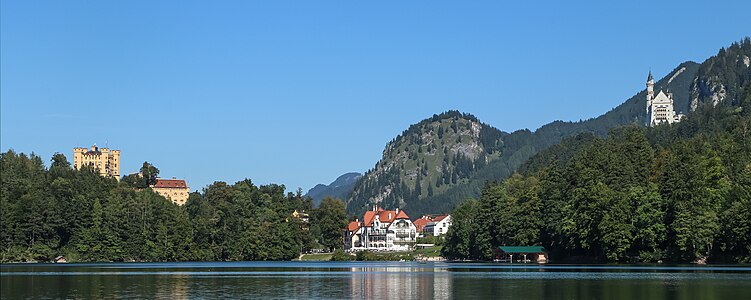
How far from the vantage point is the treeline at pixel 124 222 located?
148 meters

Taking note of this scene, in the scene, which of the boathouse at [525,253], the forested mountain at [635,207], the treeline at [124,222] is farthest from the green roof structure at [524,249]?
the treeline at [124,222]

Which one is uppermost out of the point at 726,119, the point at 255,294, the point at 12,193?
the point at 726,119

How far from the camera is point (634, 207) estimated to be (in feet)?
349

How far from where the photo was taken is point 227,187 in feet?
616

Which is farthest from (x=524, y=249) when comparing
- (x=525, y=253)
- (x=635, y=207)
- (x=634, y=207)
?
(x=635, y=207)

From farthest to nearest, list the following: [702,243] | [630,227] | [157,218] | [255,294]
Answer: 1. [157,218]
2. [630,227]
3. [702,243]
4. [255,294]

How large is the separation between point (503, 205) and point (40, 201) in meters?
69.5

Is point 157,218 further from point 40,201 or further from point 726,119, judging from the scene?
point 726,119

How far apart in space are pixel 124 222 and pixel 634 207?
82055 millimetres

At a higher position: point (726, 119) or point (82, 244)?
point (726, 119)

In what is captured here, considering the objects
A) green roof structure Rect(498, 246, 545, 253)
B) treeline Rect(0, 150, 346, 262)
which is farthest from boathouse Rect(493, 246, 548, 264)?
treeline Rect(0, 150, 346, 262)

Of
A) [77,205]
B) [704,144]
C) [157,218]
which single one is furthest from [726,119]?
[77,205]

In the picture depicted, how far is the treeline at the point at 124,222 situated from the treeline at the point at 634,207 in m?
40.4

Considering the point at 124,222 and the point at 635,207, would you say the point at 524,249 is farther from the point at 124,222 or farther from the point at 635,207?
the point at 124,222
